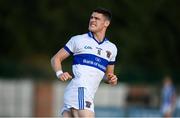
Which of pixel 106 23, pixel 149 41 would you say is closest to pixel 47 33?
pixel 149 41

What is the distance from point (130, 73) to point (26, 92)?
603cm

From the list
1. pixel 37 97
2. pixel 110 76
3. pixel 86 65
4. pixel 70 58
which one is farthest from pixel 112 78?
pixel 37 97

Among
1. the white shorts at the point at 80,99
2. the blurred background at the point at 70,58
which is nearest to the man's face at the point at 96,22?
the white shorts at the point at 80,99

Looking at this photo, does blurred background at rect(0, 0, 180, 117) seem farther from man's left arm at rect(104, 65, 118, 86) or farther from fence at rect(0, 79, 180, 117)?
man's left arm at rect(104, 65, 118, 86)

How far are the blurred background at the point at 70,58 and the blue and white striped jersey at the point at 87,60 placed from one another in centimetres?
577

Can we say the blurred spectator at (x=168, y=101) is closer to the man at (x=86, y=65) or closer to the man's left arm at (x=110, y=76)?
the man's left arm at (x=110, y=76)

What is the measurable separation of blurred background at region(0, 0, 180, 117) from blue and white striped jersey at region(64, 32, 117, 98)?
5770mm

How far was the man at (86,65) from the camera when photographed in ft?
Answer: 35.3

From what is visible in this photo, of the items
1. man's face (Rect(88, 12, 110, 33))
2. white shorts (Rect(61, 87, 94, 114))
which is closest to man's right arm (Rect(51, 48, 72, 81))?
white shorts (Rect(61, 87, 94, 114))

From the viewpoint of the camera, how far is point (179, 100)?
25656 mm

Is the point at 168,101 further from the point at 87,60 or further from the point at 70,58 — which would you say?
the point at 87,60

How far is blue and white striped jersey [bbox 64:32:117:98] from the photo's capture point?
10.8 meters

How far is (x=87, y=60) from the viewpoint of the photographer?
1084 centimetres

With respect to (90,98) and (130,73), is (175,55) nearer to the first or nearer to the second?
(130,73)
